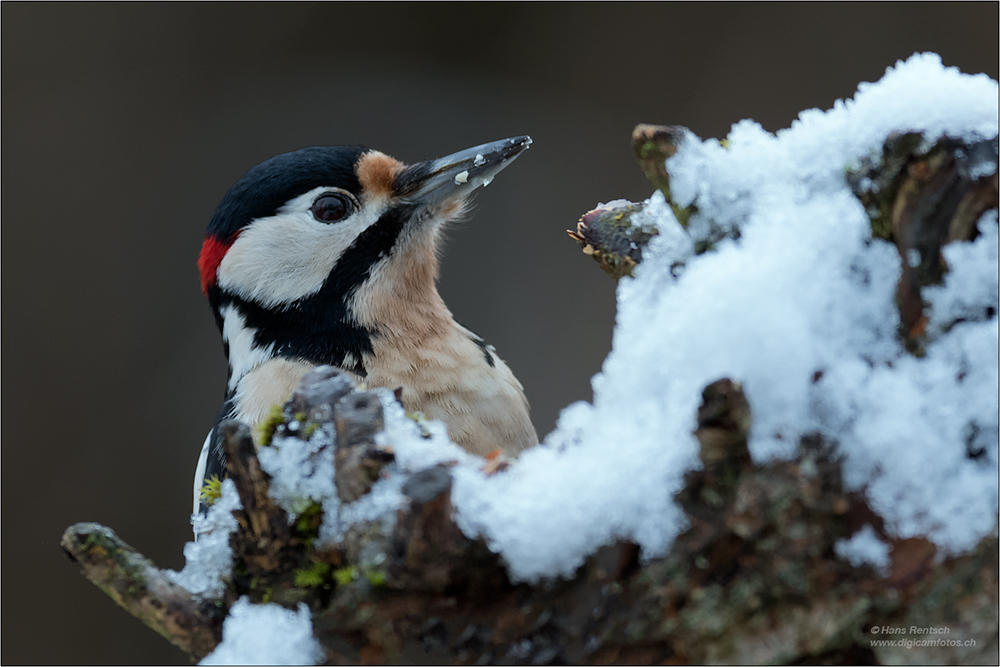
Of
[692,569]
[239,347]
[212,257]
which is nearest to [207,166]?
[212,257]

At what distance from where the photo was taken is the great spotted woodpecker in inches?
47.8

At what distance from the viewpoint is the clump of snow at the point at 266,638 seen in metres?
0.67

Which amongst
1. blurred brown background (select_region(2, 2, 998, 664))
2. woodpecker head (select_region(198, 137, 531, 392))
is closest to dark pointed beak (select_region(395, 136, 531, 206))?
woodpecker head (select_region(198, 137, 531, 392))

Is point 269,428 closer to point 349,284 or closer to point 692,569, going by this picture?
point 692,569

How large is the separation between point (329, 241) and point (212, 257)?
260mm

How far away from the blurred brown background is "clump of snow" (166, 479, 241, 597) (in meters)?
2.19

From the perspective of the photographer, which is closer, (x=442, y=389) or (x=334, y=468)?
(x=334, y=468)

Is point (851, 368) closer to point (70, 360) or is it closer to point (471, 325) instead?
point (471, 325)

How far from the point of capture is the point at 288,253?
136 centimetres

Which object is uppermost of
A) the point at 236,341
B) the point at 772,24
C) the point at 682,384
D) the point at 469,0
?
the point at 469,0

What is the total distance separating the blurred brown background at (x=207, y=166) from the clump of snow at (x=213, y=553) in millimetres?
2191

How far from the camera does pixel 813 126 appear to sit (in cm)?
69

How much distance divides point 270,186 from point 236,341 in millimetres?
287

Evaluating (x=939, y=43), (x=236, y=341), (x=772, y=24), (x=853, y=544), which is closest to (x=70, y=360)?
(x=236, y=341)
